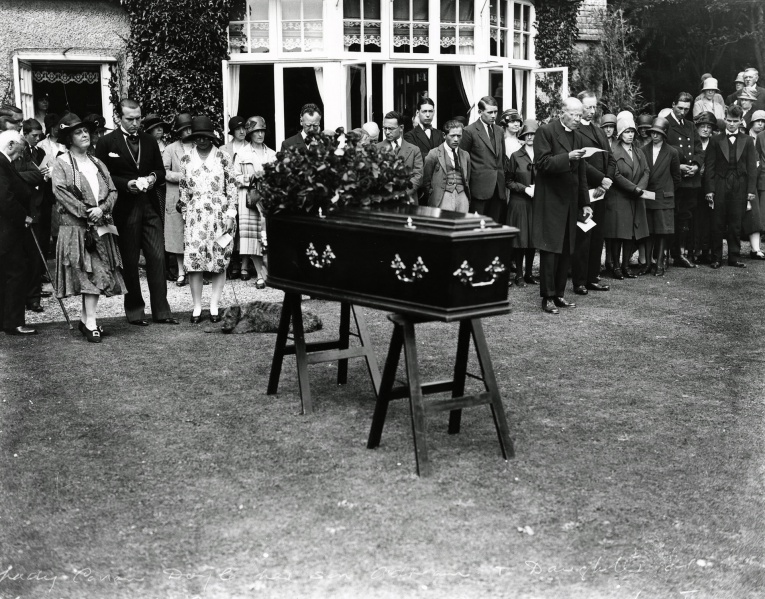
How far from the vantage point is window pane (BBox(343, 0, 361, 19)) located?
14617 mm

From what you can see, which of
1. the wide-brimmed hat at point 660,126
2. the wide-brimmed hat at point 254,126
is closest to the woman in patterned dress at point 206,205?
the wide-brimmed hat at point 254,126

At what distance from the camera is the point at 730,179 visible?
13.7m

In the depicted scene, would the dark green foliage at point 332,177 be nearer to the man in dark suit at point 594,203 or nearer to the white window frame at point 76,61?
the man in dark suit at point 594,203

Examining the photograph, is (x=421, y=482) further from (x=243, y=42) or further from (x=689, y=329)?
(x=243, y=42)


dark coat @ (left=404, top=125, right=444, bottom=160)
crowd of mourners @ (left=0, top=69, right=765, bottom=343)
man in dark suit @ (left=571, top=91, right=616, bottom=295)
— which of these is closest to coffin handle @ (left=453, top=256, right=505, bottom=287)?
crowd of mourners @ (left=0, top=69, right=765, bottom=343)

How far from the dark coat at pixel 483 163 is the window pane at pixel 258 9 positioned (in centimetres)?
414

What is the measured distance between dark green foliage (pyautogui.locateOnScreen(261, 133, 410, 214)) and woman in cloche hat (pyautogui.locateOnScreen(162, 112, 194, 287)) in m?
4.99

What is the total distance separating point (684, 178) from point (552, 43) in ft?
16.1

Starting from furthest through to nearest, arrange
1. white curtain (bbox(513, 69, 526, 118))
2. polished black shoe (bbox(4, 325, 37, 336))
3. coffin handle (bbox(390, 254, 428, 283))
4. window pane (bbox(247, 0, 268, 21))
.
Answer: white curtain (bbox(513, 69, 526, 118)), window pane (bbox(247, 0, 268, 21)), polished black shoe (bbox(4, 325, 37, 336)), coffin handle (bbox(390, 254, 428, 283))

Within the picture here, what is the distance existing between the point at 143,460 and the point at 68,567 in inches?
57.8

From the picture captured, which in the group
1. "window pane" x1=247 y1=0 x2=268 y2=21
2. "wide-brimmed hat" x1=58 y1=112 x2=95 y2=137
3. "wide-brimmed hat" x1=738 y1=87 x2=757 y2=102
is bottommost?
"wide-brimmed hat" x1=58 y1=112 x2=95 y2=137

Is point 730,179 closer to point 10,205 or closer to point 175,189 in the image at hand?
point 175,189

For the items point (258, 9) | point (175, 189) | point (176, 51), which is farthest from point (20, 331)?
point (258, 9)

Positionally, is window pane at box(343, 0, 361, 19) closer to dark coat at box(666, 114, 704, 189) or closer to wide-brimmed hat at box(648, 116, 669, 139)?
wide-brimmed hat at box(648, 116, 669, 139)
